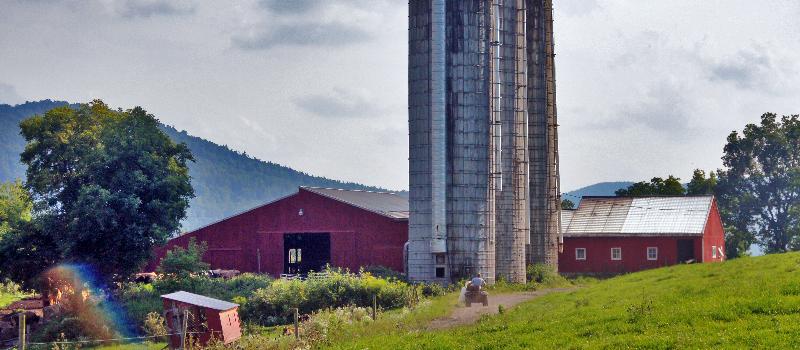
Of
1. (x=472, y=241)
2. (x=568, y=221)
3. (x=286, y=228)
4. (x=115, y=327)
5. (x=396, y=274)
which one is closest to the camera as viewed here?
(x=115, y=327)

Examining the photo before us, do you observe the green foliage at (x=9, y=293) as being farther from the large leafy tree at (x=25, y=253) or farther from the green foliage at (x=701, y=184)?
the green foliage at (x=701, y=184)

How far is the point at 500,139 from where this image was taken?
49906mm

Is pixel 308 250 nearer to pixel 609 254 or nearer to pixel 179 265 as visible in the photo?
pixel 179 265

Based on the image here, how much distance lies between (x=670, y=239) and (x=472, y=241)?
19.8 m

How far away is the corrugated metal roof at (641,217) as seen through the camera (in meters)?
62.2

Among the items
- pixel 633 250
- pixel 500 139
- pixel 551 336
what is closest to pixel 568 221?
pixel 633 250

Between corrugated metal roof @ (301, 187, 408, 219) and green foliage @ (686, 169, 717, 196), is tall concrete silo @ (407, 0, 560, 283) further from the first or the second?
green foliage @ (686, 169, 717, 196)

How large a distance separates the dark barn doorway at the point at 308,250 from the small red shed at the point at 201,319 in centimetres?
2933

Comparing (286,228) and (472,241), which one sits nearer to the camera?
(472,241)

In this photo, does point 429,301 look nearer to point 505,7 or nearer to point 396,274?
point 396,274

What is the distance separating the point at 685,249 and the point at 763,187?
32623 millimetres

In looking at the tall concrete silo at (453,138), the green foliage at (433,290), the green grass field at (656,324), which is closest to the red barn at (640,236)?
the tall concrete silo at (453,138)

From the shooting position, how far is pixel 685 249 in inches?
2434

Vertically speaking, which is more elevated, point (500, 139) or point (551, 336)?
point (500, 139)
